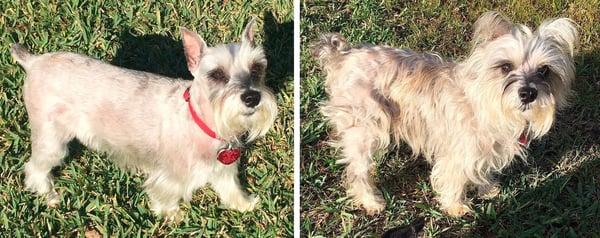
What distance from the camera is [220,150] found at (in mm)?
3832

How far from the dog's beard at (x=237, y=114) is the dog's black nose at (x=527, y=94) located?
1.20 m

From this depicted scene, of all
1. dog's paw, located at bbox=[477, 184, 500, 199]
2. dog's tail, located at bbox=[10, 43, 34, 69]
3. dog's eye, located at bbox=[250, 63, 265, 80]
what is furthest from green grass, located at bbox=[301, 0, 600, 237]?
dog's tail, located at bbox=[10, 43, 34, 69]

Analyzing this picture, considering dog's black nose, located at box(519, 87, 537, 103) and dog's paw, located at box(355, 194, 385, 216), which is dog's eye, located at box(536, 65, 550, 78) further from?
dog's paw, located at box(355, 194, 385, 216)

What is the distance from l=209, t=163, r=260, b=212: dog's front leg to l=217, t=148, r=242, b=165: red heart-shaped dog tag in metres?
0.10

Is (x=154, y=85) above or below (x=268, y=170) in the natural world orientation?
above

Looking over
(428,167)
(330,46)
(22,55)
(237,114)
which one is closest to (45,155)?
(22,55)

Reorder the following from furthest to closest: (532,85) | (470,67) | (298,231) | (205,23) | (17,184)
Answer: (205,23) → (17,184) → (298,231) → (470,67) → (532,85)

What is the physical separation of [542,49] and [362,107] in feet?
3.22

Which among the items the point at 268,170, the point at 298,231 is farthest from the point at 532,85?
the point at 268,170

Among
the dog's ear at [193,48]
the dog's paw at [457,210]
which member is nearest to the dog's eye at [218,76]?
the dog's ear at [193,48]

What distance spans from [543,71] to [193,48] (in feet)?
5.57

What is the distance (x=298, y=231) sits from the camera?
3994 millimetres

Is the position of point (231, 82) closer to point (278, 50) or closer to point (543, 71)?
point (543, 71)

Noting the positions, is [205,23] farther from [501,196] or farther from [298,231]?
[501,196]
